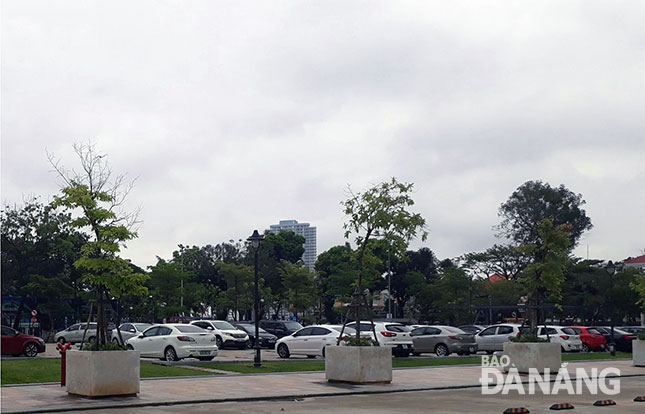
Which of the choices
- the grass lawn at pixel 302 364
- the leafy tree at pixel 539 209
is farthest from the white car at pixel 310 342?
the leafy tree at pixel 539 209

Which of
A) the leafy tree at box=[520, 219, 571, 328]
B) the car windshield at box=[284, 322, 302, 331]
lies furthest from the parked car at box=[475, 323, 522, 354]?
the leafy tree at box=[520, 219, 571, 328]

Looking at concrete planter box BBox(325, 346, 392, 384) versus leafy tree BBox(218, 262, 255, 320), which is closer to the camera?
concrete planter box BBox(325, 346, 392, 384)

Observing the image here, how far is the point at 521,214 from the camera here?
81812 mm

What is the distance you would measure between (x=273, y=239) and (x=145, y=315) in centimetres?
3393

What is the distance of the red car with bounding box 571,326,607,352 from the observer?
130 ft

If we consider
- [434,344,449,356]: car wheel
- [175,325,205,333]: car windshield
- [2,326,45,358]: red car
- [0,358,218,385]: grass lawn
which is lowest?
[434,344,449,356]: car wheel

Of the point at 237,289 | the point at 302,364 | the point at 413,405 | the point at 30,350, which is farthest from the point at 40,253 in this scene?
the point at 413,405

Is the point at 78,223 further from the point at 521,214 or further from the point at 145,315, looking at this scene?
the point at 521,214

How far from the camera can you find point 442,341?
1346 inches

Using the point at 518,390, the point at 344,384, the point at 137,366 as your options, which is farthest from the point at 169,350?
the point at 518,390

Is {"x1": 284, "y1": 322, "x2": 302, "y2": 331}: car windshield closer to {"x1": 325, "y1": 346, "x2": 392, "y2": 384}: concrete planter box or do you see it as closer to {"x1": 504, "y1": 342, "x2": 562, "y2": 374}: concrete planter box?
{"x1": 504, "y1": 342, "x2": 562, "y2": 374}: concrete planter box

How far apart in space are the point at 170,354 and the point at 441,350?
12.0 meters

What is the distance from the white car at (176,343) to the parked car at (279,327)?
13.0 metres

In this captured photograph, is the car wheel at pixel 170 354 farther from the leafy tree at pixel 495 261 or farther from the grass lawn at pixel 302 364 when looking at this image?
the leafy tree at pixel 495 261
